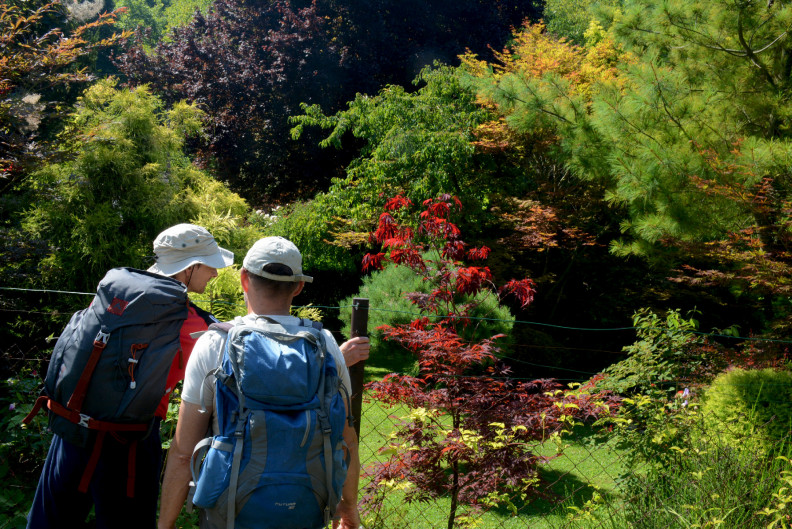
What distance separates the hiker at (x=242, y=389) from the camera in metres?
1.61

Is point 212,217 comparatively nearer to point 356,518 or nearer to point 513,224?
point 513,224

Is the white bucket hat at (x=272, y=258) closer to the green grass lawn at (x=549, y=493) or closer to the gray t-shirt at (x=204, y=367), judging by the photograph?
the gray t-shirt at (x=204, y=367)

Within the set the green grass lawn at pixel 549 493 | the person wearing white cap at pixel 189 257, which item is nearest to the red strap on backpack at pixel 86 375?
the person wearing white cap at pixel 189 257

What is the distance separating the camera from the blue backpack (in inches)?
63.0

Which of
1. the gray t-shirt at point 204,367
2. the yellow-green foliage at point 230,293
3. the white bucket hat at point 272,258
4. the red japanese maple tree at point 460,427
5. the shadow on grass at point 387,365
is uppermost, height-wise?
the white bucket hat at point 272,258

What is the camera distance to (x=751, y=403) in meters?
4.33

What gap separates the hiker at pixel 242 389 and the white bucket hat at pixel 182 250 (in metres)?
0.47

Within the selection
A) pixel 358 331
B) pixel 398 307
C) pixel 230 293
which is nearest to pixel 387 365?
pixel 398 307

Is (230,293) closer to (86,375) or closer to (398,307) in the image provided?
(398,307)

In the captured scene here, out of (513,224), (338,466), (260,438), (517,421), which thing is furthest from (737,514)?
(513,224)

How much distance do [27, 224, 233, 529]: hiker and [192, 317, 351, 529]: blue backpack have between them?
1.48 ft

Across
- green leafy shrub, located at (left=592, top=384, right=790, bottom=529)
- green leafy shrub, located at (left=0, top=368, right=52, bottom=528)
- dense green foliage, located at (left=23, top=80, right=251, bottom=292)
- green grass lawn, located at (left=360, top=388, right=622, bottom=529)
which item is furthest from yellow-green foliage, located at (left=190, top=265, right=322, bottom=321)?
green leafy shrub, located at (left=592, top=384, right=790, bottom=529)

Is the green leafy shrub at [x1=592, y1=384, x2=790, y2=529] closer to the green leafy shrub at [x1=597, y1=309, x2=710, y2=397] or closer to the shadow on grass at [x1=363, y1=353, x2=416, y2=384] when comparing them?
the green leafy shrub at [x1=597, y1=309, x2=710, y2=397]

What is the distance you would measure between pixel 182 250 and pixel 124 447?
27.4 inches
